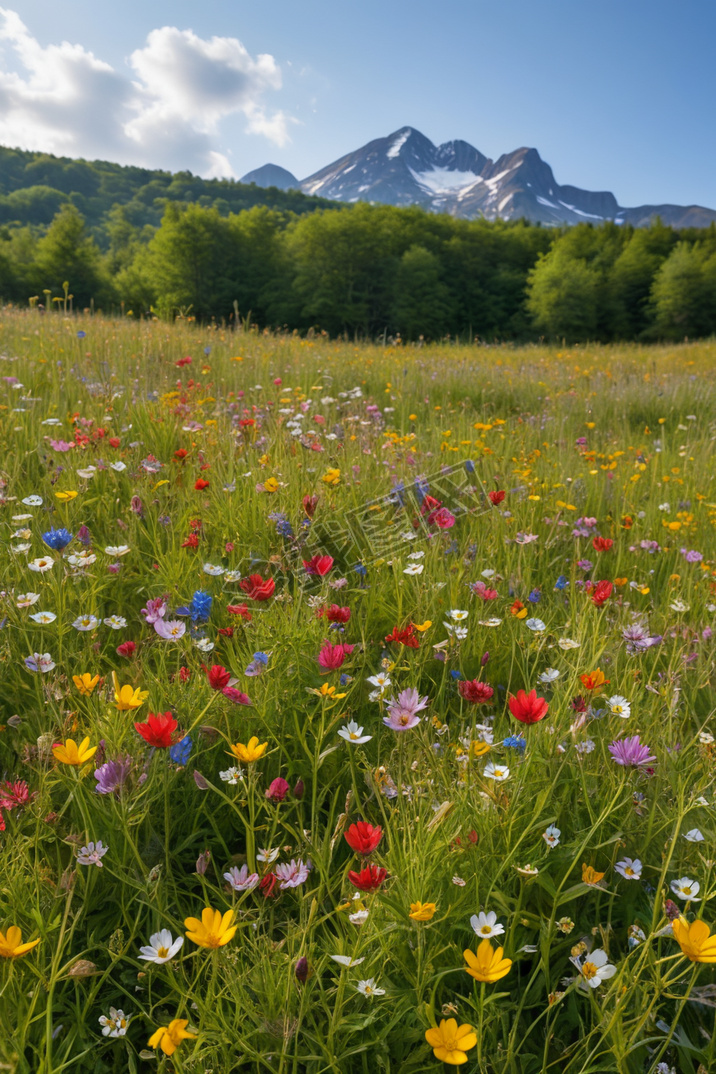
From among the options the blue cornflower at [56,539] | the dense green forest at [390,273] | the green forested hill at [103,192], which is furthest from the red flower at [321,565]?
the green forested hill at [103,192]

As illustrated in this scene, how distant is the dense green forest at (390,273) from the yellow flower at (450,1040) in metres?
40.1

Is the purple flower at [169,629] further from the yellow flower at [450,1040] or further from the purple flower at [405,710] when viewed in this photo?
the yellow flower at [450,1040]

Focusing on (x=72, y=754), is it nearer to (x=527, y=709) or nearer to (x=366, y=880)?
(x=366, y=880)

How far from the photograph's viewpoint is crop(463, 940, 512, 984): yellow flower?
2.63 feet

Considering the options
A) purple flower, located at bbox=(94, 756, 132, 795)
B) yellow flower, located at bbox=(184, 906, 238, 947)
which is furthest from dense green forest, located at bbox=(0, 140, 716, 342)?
yellow flower, located at bbox=(184, 906, 238, 947)

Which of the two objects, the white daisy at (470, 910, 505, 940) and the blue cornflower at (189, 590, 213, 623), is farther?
the blue cornflower at (189, 590, 213, 623)

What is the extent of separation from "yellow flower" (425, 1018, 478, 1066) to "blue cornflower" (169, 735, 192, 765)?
2.37 ft

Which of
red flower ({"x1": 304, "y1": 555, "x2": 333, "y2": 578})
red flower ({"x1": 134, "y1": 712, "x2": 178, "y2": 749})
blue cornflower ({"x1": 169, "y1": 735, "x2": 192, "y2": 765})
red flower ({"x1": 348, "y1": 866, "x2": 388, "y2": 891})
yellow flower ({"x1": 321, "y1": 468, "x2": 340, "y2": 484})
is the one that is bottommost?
blue cornflower ({"x1": 169, "y1": 735, "x2": 192, "y2": 765})

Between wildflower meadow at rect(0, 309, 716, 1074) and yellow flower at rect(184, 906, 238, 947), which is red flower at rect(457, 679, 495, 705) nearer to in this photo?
wildflower meadow at rect(0, 309, 716, 1074)

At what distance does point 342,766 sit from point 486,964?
0.71 metres

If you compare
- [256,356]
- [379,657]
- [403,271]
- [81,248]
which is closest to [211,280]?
[81,248]

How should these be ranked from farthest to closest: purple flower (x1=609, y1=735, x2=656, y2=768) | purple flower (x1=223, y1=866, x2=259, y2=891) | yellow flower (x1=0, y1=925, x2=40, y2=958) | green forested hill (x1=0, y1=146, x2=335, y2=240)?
green forested hill (x1=0, y1=146, x2=335, y2=240) < purple flower (x1=609, y1=735, x2=656, y2=768) < purple flower (x1=223, y1=866, x2=259, y2=891) < yellow flower (x1=0, y1=925, x2=40, y2=958)

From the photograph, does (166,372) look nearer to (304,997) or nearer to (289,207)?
(304,997)

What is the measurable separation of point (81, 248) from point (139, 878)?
51217 mm
